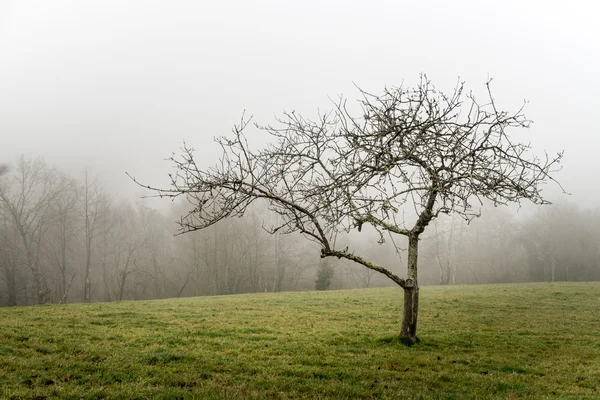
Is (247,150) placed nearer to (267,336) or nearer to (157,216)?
(267,336)

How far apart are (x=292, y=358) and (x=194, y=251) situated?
54.3m

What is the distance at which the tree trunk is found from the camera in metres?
12.9

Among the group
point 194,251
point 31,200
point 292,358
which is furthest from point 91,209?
point 292,358

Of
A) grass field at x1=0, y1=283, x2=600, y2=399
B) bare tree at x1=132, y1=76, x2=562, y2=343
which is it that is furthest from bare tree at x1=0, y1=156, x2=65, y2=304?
bare tree at x1=132, y1=76, x2=562, y2=343

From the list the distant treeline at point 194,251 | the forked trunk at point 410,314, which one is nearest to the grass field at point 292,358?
the forked trunk at point 410,314

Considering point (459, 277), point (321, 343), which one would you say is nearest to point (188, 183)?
point (321, 343)


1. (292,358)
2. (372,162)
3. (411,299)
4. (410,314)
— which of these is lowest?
(292,358)

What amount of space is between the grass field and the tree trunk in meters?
0.46

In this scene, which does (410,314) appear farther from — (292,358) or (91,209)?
(91,209)

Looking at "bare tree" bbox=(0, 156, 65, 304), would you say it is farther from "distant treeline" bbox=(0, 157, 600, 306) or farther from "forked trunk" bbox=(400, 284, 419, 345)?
"forked trunk" bbox=(400, 284, 419, 345)

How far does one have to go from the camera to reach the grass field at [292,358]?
796 centimetres

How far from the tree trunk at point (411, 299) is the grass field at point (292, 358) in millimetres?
462

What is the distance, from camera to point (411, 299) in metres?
13.0

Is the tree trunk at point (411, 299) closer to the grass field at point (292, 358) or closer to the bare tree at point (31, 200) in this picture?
the grass field at point (292, 358)
